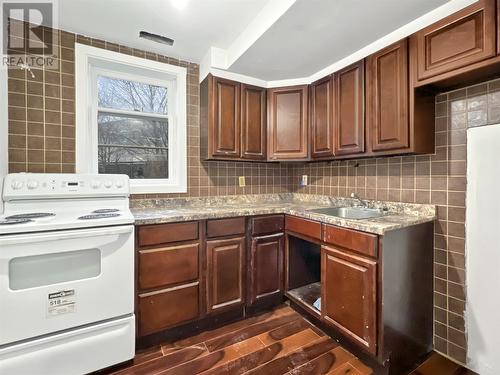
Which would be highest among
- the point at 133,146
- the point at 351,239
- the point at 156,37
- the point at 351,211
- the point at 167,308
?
the point at 156,37

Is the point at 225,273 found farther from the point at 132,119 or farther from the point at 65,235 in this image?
the point at 132,119

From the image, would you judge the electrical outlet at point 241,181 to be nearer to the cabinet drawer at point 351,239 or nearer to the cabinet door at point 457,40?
the cabinet drawer at point 351,239

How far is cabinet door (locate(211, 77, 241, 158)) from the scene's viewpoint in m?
2.28

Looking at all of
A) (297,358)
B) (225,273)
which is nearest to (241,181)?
(225,273)

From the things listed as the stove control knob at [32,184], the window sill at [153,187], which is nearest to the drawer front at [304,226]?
the window sill at [153,187]

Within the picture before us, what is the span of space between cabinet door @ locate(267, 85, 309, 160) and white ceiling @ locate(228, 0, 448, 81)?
235mm

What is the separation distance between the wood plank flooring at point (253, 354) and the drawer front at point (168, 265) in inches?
18.2

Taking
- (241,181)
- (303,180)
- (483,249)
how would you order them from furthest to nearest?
(303,180) → (241,181) → (483,249)

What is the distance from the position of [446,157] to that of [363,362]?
1.48 m

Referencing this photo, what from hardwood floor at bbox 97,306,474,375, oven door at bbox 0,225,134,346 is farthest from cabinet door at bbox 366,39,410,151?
oven door at bbox 0,225,134,346

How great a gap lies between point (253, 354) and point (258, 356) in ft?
0.13

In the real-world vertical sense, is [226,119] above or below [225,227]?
above

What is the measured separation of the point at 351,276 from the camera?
5.21 ft

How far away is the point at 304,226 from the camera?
2.00 metres
